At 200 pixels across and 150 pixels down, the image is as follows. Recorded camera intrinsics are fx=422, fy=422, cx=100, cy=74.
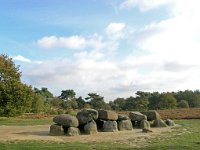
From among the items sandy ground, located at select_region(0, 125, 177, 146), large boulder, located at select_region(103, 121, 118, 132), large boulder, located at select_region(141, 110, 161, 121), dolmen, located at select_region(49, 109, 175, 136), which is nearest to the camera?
sandy ground, located at select_region(0, 125, 177, 146)

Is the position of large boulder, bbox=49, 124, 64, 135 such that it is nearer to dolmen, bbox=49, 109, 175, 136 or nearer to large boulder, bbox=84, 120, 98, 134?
dolmen, bbox=49, 109, 175, 136

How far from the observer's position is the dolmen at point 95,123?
32312mm

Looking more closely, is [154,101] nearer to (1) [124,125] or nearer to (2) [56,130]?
(1) [124,125]

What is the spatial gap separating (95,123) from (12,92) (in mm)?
17141

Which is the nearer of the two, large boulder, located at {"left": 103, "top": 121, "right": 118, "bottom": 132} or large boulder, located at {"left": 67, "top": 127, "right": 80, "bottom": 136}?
large boulder, located at {"left": 67, "top": 127, "right": 80, "bottom": 136}

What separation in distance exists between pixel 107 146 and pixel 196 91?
80.9 meters

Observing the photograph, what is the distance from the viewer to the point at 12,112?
4784 cm

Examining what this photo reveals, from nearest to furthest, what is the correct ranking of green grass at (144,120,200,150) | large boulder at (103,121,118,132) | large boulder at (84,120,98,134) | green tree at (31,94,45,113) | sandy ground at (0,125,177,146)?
1. green grass at (144,120,200,150)
2. sandy ground at (0,125,177,146)
3. large boulder at (84,120,98,134)
4. large boulder at (103,121,118,132)
5. green tree at (31,94,45,113)

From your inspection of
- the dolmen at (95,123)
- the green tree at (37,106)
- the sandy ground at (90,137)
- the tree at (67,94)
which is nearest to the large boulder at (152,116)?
the dolmen at (95,123)

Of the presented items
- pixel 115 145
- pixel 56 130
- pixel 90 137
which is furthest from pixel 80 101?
pixel 115 145

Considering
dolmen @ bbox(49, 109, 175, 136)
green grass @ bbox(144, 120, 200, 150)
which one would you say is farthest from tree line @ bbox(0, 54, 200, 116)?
green grass @ bbox(144, 120, 200, 150)

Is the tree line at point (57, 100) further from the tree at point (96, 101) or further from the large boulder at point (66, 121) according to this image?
the large boulder at point (66, 121)

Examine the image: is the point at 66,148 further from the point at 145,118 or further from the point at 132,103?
the point at 132,103

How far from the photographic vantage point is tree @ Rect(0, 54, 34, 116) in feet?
157
